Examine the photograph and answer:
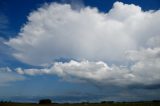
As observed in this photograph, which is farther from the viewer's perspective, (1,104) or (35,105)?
(35,105)

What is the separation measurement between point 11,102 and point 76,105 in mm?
27145

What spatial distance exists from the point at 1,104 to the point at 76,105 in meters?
33.3

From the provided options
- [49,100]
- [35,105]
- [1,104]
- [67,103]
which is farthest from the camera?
[49,100]

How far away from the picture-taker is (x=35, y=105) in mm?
114562

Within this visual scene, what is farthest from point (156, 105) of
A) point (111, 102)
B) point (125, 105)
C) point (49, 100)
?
point (49, 100)

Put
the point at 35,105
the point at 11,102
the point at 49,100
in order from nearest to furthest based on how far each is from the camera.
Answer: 1. the point at 11,102
2. the point at 35,105
3. the point at 49,100

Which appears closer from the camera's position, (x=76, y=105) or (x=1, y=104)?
(x=1, y=104)

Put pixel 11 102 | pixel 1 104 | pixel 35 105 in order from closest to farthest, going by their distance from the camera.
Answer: pixel 1 104 → pixel 11 102 → pixel 35 105

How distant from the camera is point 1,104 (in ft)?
319

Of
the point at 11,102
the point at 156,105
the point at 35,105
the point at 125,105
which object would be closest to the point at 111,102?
the point at 125,105

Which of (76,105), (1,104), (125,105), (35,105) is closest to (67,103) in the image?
(76,105)

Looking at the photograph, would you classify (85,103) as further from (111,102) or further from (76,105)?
(111,102)

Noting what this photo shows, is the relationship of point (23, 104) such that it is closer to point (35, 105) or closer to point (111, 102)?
point (35, 105)

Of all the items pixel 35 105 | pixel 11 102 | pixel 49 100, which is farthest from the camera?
pixel 49 100
